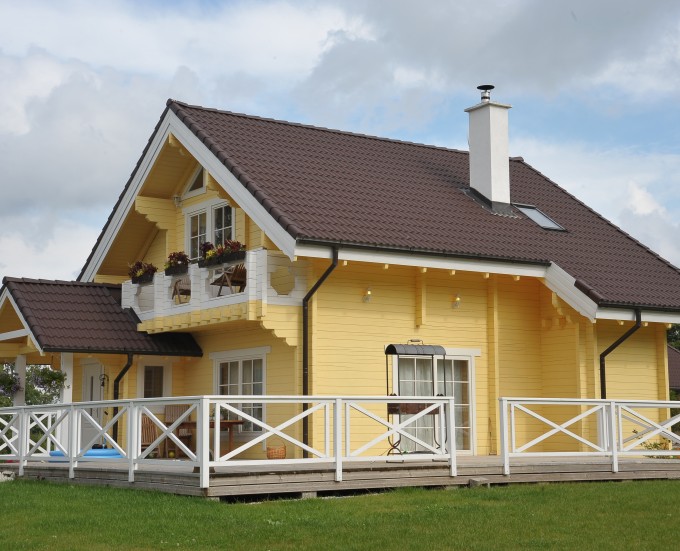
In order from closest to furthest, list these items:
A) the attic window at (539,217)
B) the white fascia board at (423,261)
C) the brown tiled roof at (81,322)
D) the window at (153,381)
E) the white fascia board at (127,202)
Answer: the white fascia board at (423,261)
the brown tiled roof at (81,322)
the white fascia board at (127,202)
the window at (153,381)
the attic window at (539,217)

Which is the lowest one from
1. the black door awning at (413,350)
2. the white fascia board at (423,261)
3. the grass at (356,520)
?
the grass at (356,520)

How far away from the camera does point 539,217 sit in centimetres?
2139

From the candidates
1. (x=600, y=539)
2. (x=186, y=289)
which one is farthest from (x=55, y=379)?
(x=600, y=539)

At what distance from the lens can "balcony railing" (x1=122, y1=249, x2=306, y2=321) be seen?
16.7 meters

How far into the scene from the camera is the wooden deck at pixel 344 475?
43.3 feet

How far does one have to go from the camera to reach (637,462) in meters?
16.6

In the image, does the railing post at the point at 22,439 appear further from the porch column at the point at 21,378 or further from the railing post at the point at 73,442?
the porch column at the point at 21,378

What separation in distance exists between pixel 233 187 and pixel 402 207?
312 centimetres

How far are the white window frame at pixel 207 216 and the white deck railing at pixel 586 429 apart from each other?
615 centimetres

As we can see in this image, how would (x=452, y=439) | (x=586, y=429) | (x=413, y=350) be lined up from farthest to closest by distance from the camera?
1. (x=586, y=429)
2. (x=413, y=350)
3. (x=452, y=439)

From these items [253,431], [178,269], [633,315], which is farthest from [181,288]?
[633,315]

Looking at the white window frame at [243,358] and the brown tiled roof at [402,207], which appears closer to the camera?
the brown tiled roof at [402,207]

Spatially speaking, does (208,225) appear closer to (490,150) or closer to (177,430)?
(177,430)

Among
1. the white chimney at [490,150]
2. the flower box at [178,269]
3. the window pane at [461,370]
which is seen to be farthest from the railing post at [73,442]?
the white chimney at [490,150]
